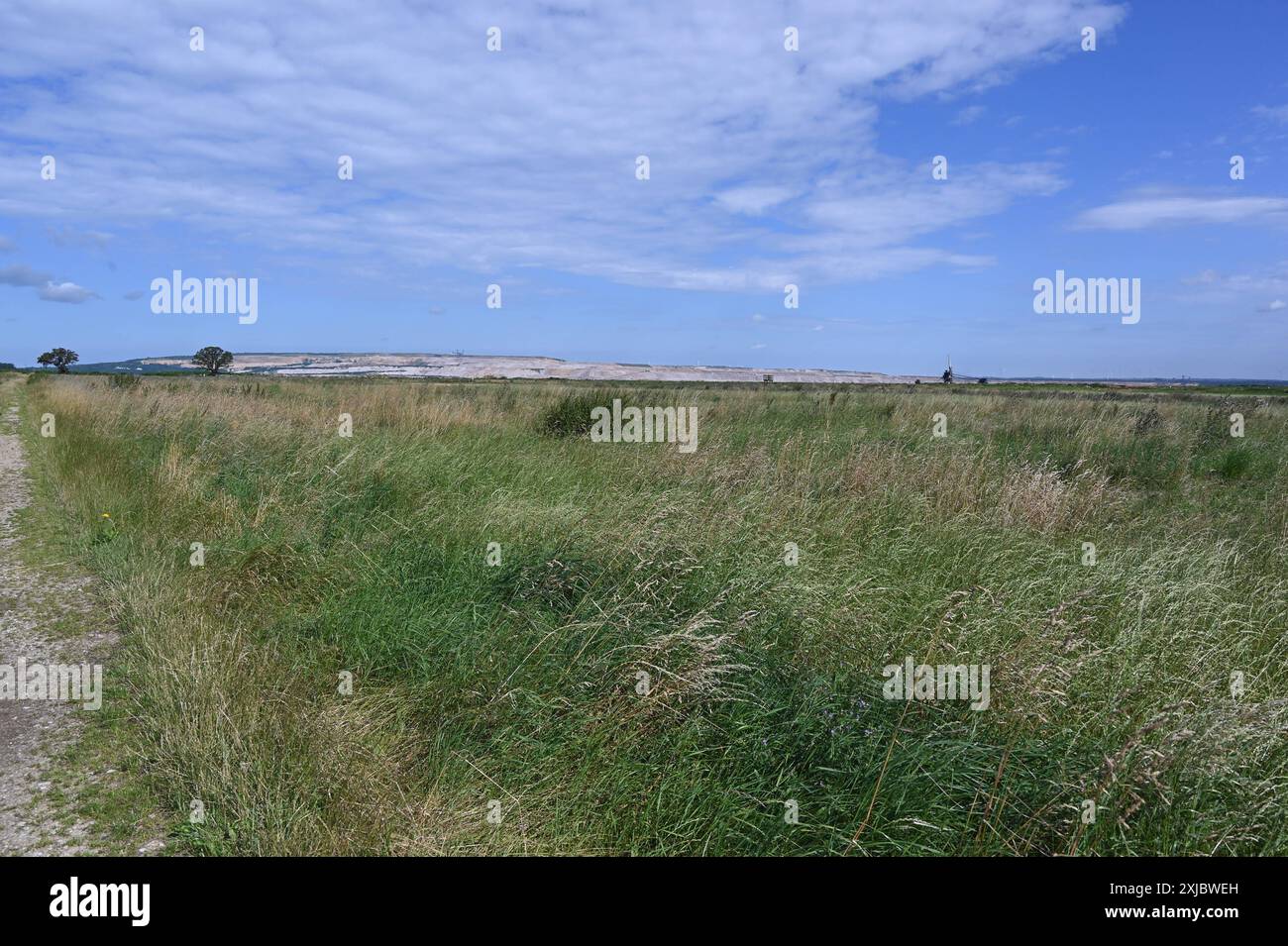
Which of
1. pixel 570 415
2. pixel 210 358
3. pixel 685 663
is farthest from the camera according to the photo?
pixel 210 358

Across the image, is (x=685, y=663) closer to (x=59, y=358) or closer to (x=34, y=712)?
(x=34, y=712)

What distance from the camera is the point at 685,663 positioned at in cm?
316

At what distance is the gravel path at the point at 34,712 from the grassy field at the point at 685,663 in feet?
0.77

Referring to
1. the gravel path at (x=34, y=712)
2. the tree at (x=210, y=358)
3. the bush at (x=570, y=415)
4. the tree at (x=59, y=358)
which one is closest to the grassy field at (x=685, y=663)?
the gravel path at (x=34, y=712)

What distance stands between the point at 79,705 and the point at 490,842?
7.77ft

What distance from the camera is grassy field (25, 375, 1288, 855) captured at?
2.54m

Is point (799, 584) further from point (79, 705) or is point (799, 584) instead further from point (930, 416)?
point (930, 416)

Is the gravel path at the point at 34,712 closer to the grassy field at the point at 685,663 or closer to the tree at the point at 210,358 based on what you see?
the grassy field at the point at 685,663

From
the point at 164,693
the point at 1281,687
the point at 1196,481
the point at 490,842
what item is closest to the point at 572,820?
the point at 490,842

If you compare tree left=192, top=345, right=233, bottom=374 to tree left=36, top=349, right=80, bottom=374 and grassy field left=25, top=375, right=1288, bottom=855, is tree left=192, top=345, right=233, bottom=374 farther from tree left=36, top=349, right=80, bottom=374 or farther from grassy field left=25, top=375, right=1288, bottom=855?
grassy field left=25, top=375, right=1288, bottom=855

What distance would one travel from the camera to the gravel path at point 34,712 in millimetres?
2409

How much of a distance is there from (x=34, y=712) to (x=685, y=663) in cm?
306

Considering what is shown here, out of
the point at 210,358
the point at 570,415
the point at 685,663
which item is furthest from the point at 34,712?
the point at 210,358
